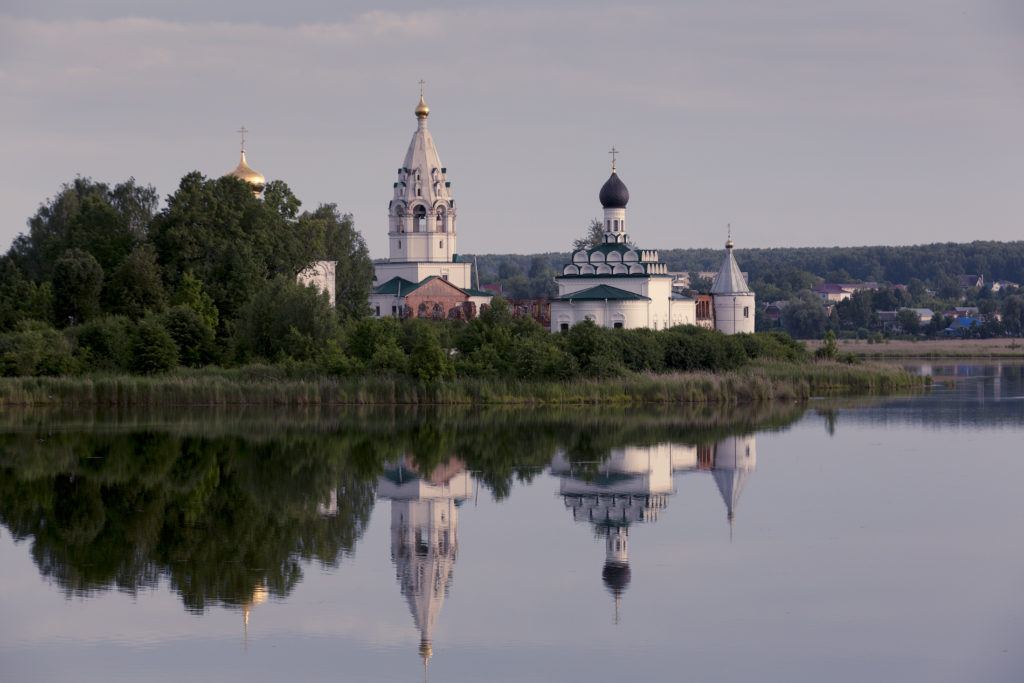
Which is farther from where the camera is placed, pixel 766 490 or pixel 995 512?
pixel 766 490

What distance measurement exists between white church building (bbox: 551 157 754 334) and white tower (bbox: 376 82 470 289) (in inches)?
176

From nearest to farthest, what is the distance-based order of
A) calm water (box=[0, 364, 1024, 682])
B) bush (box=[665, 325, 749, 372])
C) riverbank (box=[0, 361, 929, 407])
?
1. calm water (box=[0, 364, 1024, 682])
2. riverbank (box=[0, 361, 929, 407])
3. bush (box=[665, 325, 749, 372])

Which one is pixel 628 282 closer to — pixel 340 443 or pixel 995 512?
pixel 340 443

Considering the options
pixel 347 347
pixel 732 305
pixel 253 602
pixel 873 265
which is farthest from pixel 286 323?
pixel 873 265

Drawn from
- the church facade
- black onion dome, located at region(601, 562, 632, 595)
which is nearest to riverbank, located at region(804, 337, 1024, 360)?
the church facade

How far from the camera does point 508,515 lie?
573 inches

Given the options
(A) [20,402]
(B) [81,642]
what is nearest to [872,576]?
(B) [81,642]

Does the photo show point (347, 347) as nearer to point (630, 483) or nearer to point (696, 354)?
point (696, 354)

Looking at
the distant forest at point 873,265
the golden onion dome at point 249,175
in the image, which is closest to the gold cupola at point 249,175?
the golden onion dome at point 249,175

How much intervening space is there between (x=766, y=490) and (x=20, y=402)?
52.8 feet

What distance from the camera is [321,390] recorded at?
26.9m

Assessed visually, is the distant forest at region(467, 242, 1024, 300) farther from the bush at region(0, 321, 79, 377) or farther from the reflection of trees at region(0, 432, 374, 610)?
the reflection of trees at region(0, 432, 374, 610)

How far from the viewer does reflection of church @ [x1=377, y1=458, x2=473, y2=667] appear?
10.7 metres

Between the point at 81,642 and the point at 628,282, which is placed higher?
the point at 628,282
